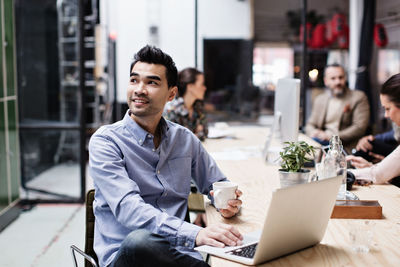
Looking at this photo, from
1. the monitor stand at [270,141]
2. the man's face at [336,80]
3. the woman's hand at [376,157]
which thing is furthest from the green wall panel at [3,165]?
the man's face at [336,80]

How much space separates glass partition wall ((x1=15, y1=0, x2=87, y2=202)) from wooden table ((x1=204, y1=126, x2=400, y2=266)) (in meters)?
3.35

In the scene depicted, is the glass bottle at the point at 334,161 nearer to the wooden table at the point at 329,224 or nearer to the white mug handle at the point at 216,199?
the wooden table at the point at 329,224

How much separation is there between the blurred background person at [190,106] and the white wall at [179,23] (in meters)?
1.64

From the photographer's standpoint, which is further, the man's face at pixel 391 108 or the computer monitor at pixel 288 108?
the computer monitor at pixel 288 108

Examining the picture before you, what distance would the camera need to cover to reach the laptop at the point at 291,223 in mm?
1245

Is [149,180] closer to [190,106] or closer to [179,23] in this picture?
[190,106]

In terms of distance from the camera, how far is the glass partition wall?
6082mm

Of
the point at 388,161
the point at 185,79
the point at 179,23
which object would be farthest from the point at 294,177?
the point at 179,23

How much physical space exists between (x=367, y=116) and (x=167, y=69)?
11.5 feet

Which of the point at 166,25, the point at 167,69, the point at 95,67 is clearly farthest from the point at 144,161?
the point at 95,67

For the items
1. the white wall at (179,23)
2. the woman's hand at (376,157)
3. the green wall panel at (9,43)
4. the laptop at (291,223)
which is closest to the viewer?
the laptop at (291,223)

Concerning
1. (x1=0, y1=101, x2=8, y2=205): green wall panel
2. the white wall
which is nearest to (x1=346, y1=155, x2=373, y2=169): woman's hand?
(x1=0, y1=101, x2=8, y2=205): green wall panel

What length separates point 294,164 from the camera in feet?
6.92

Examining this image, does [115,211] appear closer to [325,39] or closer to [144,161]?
[144,161]
